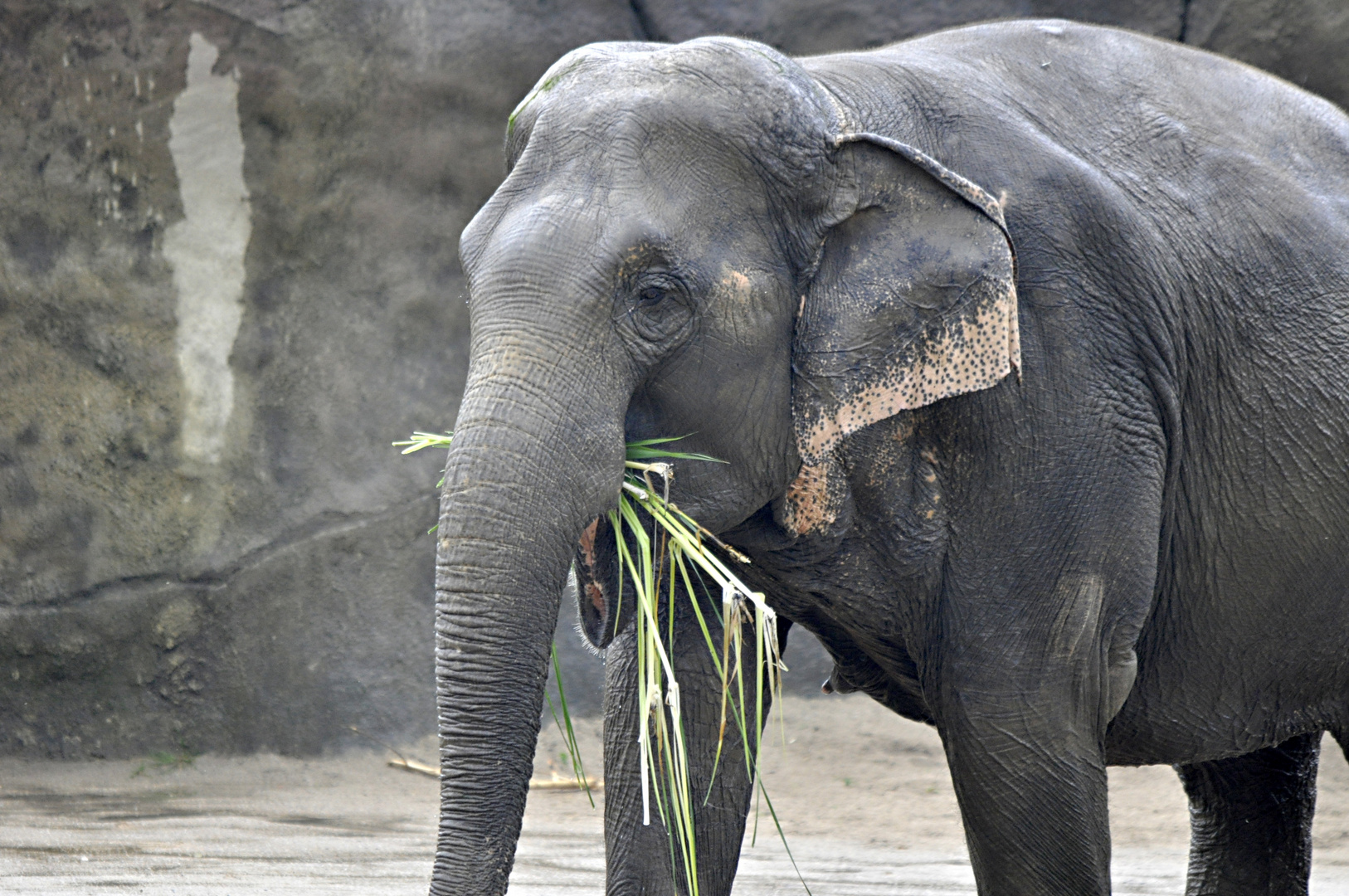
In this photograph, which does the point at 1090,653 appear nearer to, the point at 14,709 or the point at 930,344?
the point at 930,344

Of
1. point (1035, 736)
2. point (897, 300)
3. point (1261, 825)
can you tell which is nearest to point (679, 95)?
point (897, 300)

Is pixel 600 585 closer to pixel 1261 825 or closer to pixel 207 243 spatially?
pixel 1261 825

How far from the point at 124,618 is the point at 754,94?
167 inches

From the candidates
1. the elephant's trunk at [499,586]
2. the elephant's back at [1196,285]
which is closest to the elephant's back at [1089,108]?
the elephant's back at [1196,285]

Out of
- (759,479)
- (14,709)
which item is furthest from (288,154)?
(759,479)

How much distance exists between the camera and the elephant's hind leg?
13.4 feet

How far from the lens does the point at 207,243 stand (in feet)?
20.2

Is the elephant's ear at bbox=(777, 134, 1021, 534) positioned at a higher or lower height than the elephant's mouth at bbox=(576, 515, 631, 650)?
higher

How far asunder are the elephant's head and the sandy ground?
6.45ft

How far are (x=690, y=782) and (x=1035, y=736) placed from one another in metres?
0.73

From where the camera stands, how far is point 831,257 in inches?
110

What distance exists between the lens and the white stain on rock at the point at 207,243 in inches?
239

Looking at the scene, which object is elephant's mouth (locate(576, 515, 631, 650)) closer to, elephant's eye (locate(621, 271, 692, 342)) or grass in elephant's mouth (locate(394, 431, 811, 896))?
grass in elephant's mouth (locate(394, 431, 811, 896))

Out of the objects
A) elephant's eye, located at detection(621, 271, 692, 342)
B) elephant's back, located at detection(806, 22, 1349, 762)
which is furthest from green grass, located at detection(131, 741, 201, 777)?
elephant's eye, located at detection(621, 271, 692, 342)
